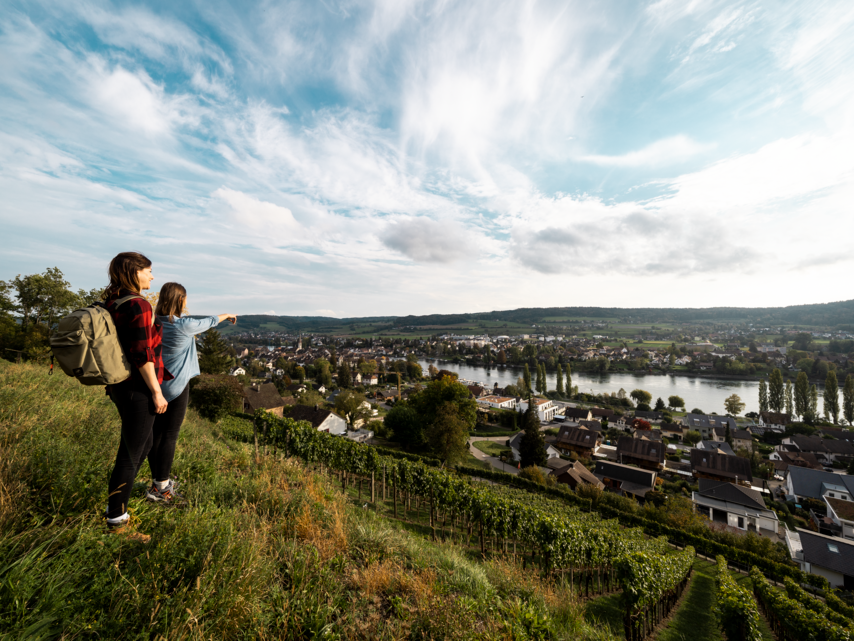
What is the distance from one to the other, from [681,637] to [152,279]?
14756 millimetres

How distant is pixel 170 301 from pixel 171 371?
58 centimetres

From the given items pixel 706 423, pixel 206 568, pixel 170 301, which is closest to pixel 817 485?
pixel 706 423

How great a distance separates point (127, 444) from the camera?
7.38ft

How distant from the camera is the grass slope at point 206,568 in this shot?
1695 millimetres

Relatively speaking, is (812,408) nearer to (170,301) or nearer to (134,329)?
(170,301)

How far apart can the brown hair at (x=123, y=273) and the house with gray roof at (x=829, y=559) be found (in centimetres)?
3054

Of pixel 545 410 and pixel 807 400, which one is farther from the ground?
pixel 807 400

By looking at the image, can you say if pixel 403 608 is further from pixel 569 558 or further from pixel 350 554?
pixel 569 558

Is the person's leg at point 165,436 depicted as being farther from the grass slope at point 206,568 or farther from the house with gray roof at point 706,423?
the house with gray roof at point 706,423

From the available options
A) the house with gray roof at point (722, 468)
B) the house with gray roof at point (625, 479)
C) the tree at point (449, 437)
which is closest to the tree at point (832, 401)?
the house with gray roof at point (722, 468)

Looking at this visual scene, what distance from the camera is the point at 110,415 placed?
4.62 meters

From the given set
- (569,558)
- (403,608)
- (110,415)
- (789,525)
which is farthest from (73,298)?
(789,525)

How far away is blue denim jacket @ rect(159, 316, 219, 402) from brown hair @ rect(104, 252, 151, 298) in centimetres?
39

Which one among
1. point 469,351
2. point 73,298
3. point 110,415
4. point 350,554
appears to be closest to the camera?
point 350,554
